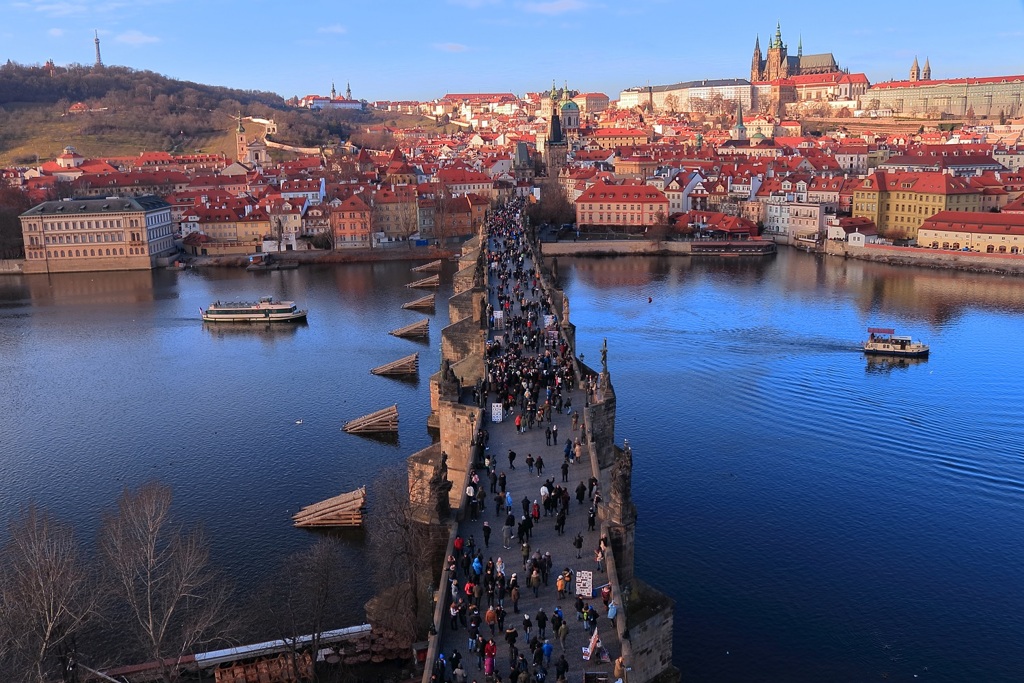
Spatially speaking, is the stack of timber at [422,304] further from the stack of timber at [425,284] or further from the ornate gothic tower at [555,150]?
the ornate gothic tower at [555,150]

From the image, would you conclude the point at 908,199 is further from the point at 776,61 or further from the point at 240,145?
the point at 776,61

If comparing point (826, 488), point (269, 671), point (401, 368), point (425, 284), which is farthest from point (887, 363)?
point (425, 284)

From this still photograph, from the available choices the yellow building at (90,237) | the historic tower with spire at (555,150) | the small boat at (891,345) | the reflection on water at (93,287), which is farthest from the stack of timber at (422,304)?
the historic tower with spire at (555,150)

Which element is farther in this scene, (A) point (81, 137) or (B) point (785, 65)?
(B) point (785, 65)

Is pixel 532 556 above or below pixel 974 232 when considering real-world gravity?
below

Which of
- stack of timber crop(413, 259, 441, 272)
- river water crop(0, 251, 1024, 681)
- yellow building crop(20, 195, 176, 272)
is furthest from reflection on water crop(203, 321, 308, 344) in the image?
yellow building crop(20, 195, 176, 272)

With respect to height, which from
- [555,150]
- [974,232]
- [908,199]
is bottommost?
[974,232]
